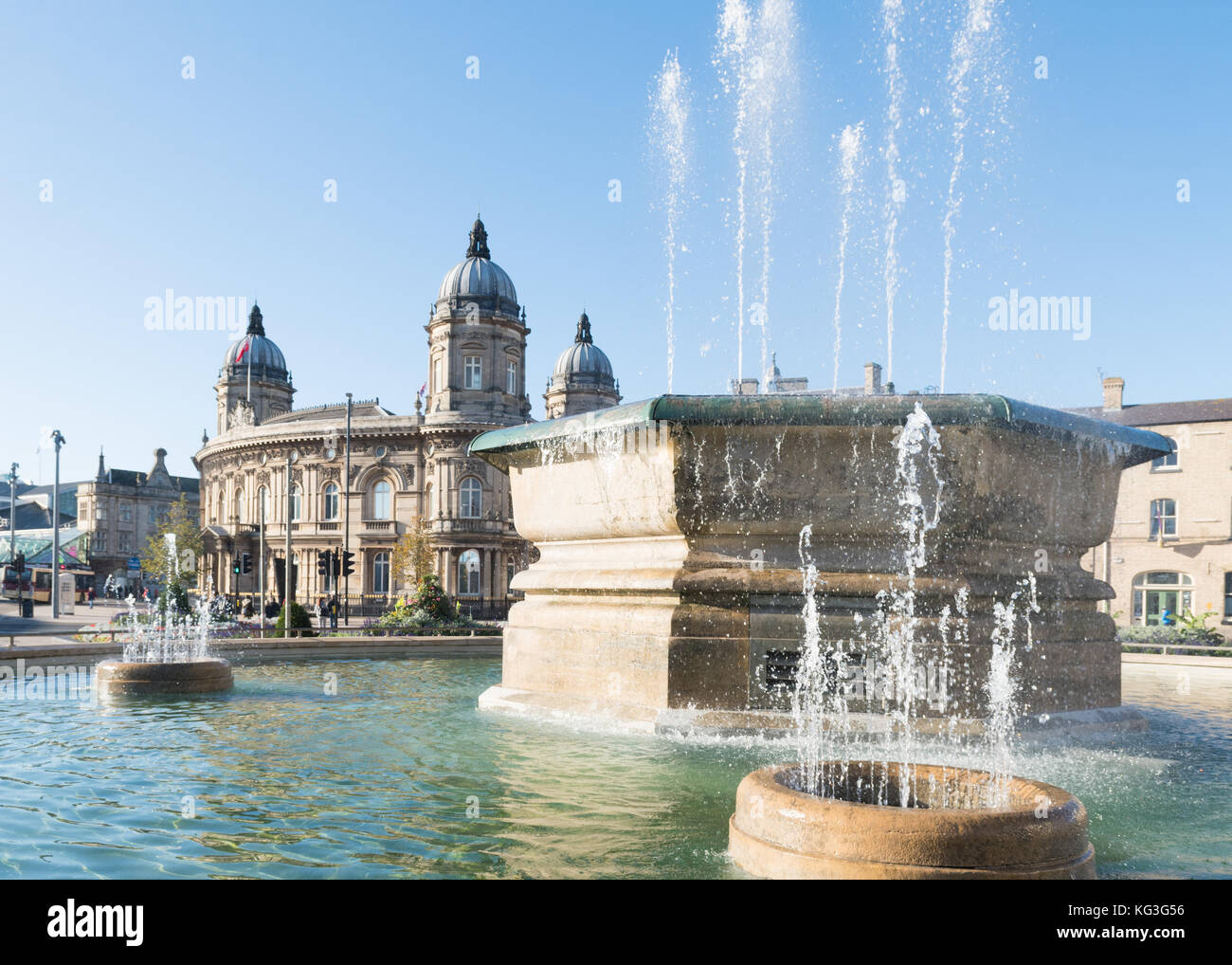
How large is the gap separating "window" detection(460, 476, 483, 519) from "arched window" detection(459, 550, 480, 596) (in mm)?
2438

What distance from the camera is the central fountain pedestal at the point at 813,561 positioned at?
26.7 ft

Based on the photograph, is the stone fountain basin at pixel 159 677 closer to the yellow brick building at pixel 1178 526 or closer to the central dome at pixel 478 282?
the yellow brick building at pixel 1178 526

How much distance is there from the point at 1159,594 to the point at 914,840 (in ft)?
136

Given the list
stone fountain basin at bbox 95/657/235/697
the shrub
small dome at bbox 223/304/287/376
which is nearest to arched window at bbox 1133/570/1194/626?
the shrub

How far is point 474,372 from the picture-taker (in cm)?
6069

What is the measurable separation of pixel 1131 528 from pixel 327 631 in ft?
104

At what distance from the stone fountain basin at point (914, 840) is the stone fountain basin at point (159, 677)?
28.2 feet

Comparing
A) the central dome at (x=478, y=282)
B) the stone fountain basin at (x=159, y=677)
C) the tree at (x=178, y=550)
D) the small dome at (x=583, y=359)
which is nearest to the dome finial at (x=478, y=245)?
the central dome at (x=478, y=282)

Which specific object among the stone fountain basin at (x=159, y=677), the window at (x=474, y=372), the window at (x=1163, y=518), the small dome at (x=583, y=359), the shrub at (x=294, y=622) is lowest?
the shrub at (x=294, y=622)

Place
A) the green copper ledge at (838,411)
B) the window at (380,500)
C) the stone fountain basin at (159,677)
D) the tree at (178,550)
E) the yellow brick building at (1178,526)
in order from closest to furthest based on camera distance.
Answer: the green copper ledge at (838,411) < the stone fountain basin at (159,677) < the yellow brick building at (1178,526) < the tree at (178,550) < the window at (380,500)

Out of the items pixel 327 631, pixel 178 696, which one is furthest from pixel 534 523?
pixel 327 631
